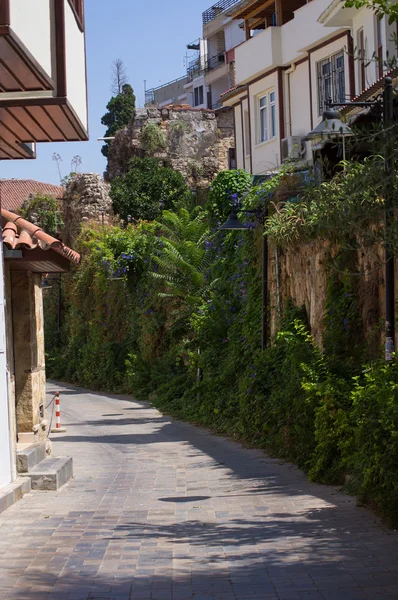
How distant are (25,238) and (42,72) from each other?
2928mm

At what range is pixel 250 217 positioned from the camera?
18922mm

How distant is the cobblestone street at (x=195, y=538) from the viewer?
6.48 metres

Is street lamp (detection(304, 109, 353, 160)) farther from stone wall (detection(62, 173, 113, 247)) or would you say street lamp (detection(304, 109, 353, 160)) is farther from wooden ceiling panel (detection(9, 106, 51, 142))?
stone wall (detection(62, 173, 113, 247))

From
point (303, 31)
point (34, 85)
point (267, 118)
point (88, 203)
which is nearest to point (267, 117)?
point (267, 118)

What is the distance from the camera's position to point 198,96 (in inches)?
2559

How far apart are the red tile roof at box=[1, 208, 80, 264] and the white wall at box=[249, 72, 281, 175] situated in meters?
15.2

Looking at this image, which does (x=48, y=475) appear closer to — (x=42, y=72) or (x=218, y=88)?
(x=42, y=72)

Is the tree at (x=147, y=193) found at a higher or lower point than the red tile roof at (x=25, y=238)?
higher

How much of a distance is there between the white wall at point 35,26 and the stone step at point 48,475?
514cm

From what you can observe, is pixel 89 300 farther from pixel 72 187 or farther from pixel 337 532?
pixel 337 532

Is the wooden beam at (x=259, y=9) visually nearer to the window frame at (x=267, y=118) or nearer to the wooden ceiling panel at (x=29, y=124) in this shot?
the window frame at (x=267, y=118)

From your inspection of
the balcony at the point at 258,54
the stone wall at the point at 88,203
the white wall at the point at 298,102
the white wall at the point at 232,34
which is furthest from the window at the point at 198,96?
the white wall at the point at 298,102

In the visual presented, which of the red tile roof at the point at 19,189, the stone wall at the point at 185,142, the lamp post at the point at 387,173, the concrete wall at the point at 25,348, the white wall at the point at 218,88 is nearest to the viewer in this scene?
the lamp post at the point at 387,173

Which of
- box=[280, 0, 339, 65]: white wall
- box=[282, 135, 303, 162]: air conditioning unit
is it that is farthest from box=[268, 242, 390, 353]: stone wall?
box=[280, 0, 339, 65]: white wall
